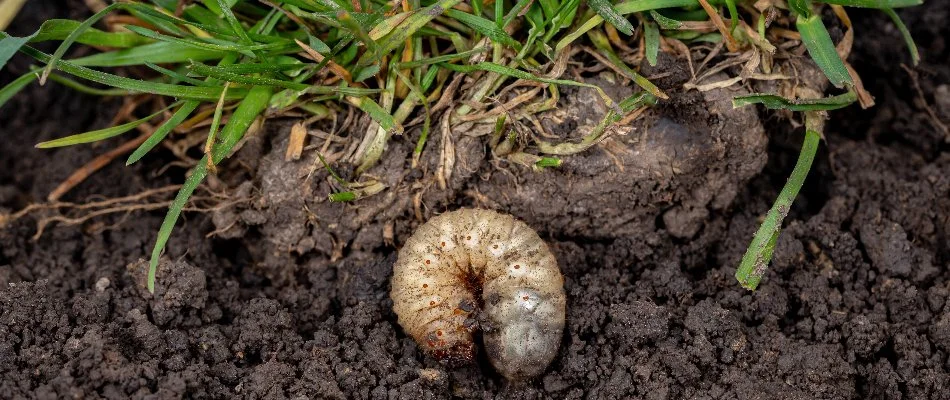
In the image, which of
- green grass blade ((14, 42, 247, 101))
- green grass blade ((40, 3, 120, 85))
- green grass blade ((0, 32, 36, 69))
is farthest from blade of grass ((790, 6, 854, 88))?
green grass blade ((0, 32, 36, 69))

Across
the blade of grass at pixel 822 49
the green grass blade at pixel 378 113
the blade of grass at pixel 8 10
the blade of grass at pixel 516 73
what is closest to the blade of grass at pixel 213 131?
the green grass blade at pixel 378 113

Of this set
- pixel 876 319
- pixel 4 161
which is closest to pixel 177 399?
pixel 4 161

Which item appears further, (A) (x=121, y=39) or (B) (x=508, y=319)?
(A) (x=121, y=39)

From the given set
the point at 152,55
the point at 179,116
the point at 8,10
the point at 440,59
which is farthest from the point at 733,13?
the point at 8,10

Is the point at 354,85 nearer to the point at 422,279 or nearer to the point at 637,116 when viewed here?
the point at 422,279

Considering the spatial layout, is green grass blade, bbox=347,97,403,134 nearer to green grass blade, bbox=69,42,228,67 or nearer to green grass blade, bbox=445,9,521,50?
green grass blade, bbox=445,9,521,50

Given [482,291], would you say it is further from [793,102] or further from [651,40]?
[793,102]

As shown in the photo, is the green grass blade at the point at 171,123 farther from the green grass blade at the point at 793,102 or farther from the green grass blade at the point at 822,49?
the green grass blade at the point at 822,49
